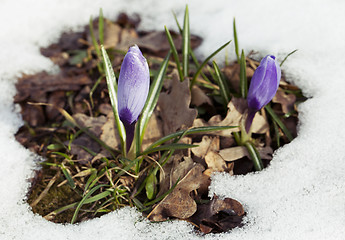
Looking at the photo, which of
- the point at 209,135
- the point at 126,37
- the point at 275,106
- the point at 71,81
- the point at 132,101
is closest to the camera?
the point at 132,101

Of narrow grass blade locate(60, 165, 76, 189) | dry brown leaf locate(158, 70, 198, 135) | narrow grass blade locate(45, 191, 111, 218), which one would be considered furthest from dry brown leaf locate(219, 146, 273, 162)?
narrow grass blade locate(60, 165, 76, 189)

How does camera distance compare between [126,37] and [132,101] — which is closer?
[132,101]

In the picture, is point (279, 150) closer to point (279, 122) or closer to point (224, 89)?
point (279, 122)

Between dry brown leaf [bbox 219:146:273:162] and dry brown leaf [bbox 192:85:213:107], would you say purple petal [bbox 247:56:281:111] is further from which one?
dry brown leaf [bbox 192:85:213:107]

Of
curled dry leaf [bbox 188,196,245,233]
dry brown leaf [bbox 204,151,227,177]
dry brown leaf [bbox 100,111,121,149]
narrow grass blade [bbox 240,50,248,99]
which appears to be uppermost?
narrow grass blade [bbox 240,50,248,99]

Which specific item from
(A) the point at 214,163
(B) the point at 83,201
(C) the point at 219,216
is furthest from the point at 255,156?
(B) the point at 83,201

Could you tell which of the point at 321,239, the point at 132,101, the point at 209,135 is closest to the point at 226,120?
the point at 209,135

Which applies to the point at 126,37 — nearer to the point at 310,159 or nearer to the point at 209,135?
the point at 209,135
